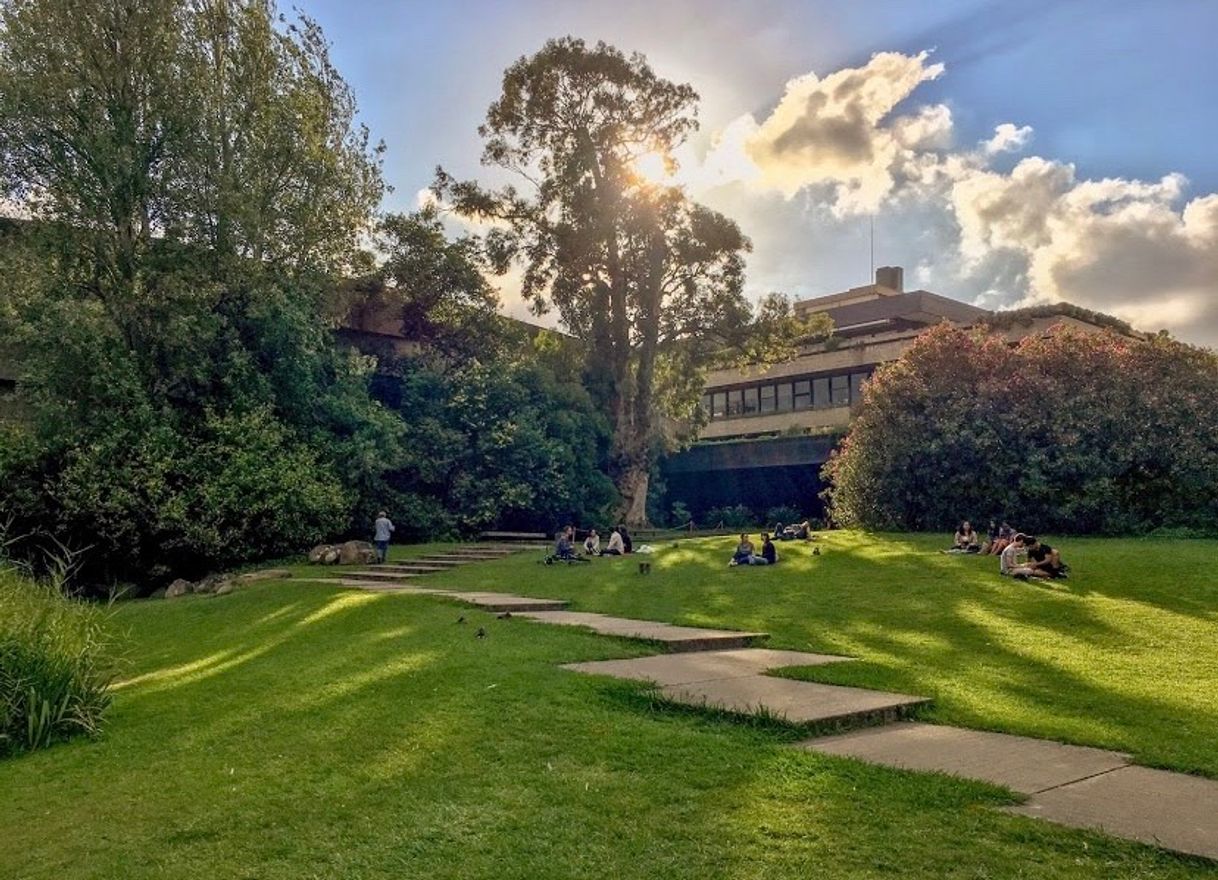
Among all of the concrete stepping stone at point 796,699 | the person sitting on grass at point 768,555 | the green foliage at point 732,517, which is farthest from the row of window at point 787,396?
the concrete stepping stone at point 796,699

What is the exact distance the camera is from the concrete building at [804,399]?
117 ft

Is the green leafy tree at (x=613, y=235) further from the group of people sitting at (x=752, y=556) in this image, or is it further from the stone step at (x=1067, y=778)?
the stone step at (x=1067, y=778)

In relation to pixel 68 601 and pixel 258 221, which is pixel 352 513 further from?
pixel 68 601

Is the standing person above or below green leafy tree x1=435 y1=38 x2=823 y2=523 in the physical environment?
below

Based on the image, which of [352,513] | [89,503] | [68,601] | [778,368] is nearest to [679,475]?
[778,368]

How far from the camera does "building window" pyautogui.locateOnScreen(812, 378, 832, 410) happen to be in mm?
43812

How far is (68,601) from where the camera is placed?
8.63 meters

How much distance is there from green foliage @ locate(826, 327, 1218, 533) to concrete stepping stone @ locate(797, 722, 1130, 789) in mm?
17332

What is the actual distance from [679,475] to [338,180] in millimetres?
20761

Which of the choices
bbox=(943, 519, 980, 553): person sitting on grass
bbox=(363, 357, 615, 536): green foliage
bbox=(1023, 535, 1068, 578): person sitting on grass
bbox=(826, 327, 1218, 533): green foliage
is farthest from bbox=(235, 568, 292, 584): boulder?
bbox=(826, 327, 1218, 533): green foliage

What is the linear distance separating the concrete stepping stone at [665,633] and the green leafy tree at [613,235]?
19.2 meters

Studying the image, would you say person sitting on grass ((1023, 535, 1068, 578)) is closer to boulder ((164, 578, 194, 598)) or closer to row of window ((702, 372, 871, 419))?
boulder ((164, 578, 194, 598))

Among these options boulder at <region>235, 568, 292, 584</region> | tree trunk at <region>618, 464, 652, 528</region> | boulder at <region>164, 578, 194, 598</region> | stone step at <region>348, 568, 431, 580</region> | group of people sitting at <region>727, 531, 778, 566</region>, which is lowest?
boulder at <region>164, 578, 194, 598</region>

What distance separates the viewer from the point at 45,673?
698 centimetres
